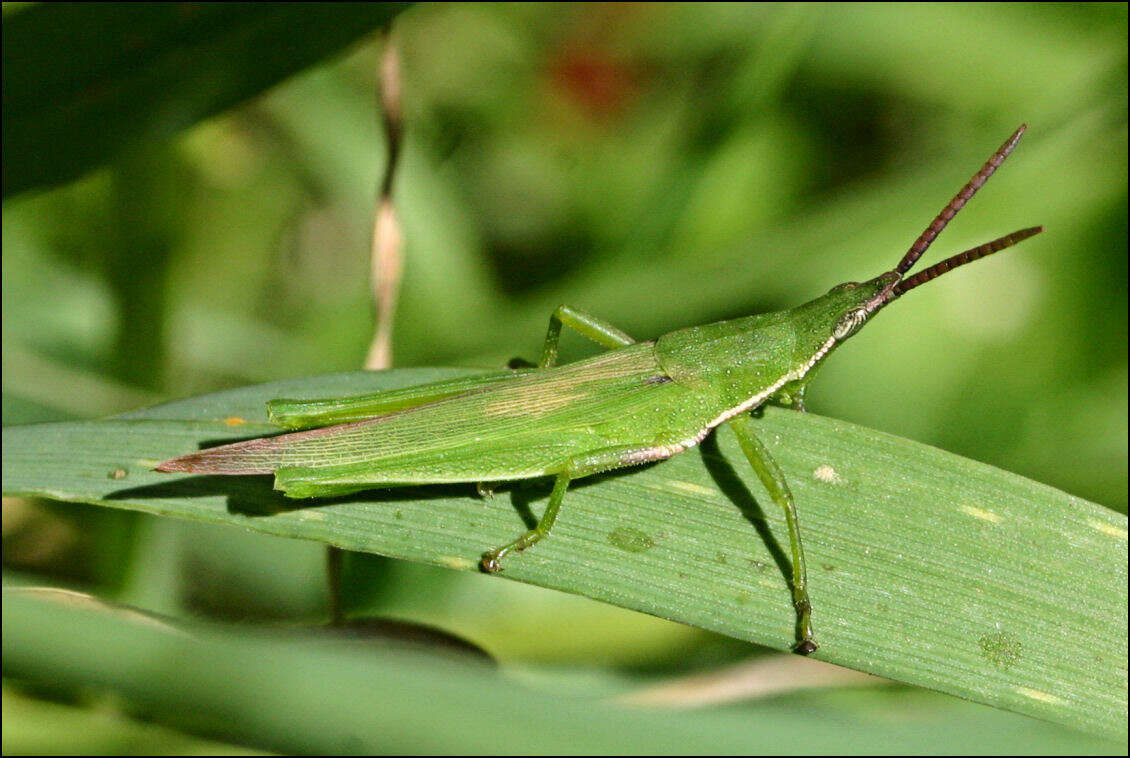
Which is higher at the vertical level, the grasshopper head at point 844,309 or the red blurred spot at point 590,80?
the red blurred spot at point 590,80

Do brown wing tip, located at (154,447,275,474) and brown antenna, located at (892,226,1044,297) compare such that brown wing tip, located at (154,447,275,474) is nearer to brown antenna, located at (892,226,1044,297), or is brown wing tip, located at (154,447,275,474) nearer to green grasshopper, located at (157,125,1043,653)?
green grasshopper, located at (157,125,1043,653)

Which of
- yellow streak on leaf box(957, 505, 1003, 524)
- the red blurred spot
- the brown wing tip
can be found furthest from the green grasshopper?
the red blurred spot

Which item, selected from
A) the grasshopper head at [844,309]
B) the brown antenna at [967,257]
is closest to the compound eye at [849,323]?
the grasshopper head at [844,309]

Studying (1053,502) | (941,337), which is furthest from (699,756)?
(941,337)

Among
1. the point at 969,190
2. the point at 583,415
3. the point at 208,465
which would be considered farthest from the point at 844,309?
the point at 208,465

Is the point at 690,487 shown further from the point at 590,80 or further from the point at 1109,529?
the point at 590,80

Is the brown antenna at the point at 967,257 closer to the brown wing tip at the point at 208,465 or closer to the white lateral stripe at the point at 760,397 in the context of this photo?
the white lateral stripe at the point at 760,397
